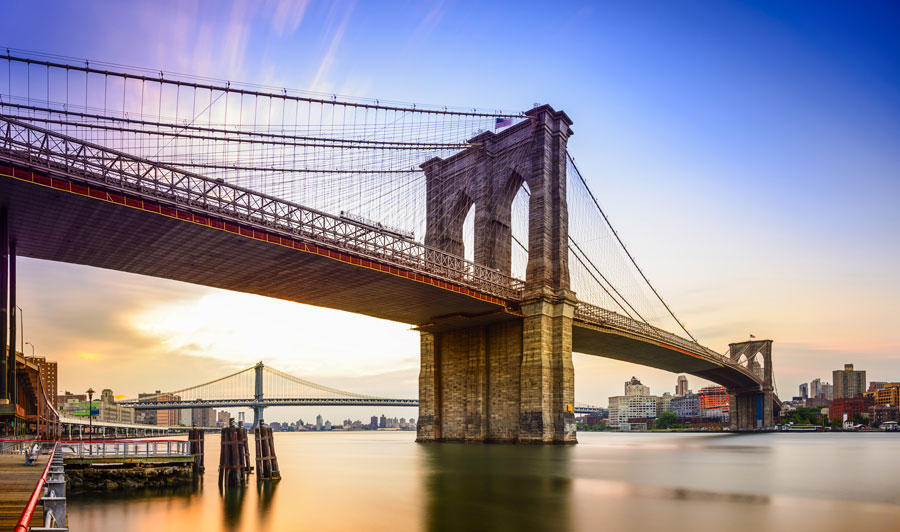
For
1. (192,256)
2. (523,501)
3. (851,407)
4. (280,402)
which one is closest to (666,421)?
(851,407)

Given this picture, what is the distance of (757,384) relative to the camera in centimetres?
11681

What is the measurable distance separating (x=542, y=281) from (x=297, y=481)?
2814cm

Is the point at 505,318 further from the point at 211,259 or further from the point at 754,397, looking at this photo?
the point at 754,397

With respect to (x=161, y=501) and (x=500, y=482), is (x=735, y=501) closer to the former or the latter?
(x=500, y=482)

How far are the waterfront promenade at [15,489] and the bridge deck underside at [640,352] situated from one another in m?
43.8

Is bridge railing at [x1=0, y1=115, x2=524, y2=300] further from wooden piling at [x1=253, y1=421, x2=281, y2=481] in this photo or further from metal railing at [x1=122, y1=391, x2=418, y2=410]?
metal railing at [x1=122, y1=391, x2=418, y2=410]

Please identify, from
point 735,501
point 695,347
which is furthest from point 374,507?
point 695,347

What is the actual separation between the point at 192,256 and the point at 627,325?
42291 mm

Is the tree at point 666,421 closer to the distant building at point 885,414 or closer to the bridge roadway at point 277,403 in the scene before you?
the distant building at point 885,414

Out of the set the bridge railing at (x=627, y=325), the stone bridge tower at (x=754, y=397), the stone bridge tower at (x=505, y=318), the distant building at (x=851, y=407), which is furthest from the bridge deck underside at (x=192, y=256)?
the distant building at (x=851, y=407)

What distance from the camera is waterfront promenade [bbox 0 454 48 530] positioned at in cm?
894

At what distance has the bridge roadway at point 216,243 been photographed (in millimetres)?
30000

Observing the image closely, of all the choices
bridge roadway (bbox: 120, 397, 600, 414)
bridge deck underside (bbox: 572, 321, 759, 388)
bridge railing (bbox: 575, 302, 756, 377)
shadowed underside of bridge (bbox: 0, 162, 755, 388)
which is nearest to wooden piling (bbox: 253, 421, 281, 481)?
shadowed underside of bridge (bbox: 0, 162, 755, 388)

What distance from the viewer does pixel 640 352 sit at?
76625 mm
